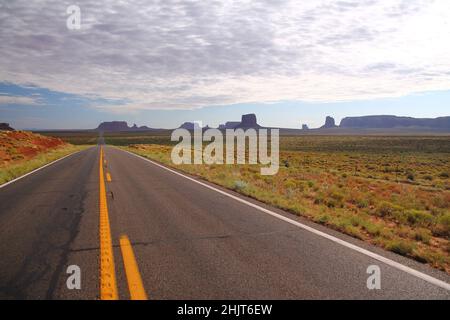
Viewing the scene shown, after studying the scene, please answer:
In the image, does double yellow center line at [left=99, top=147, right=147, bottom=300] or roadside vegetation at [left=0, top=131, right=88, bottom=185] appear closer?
double yellow center line at [left=99, top=147, right=147, bottom=300]

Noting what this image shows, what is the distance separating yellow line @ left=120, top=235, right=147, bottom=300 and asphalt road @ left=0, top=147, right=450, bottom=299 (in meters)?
0.07

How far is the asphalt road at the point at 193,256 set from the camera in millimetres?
3812

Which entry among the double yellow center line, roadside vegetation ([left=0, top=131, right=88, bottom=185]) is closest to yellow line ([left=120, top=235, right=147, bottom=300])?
the double yellow center line

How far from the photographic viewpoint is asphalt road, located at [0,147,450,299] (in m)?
3.81

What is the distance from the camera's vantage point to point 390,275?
428 centimetres

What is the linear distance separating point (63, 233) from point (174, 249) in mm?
2350

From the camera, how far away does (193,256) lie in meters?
4.88

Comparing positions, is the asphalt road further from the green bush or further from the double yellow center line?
the green bush

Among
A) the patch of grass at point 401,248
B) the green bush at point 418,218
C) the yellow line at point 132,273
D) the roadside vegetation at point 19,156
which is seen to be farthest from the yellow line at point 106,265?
the roadside vegetation at point 19,156

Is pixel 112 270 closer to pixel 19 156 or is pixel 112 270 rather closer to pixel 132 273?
pixel 132 273

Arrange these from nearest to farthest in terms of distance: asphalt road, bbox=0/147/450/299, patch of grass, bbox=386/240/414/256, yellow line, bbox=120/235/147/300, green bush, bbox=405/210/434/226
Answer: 1. yellow line, bbox=120/235/147/300
2. asphalt road, bbox=0/147/450/299
3. patch of grass, bbox=386/240/414/256
4. green bush, bbox=405/210/434/226

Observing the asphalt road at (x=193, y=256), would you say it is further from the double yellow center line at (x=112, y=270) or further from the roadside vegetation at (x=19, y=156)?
the roadside vegetation at (x=19, y=156)

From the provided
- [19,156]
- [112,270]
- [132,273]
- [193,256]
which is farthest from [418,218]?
[19,156]
